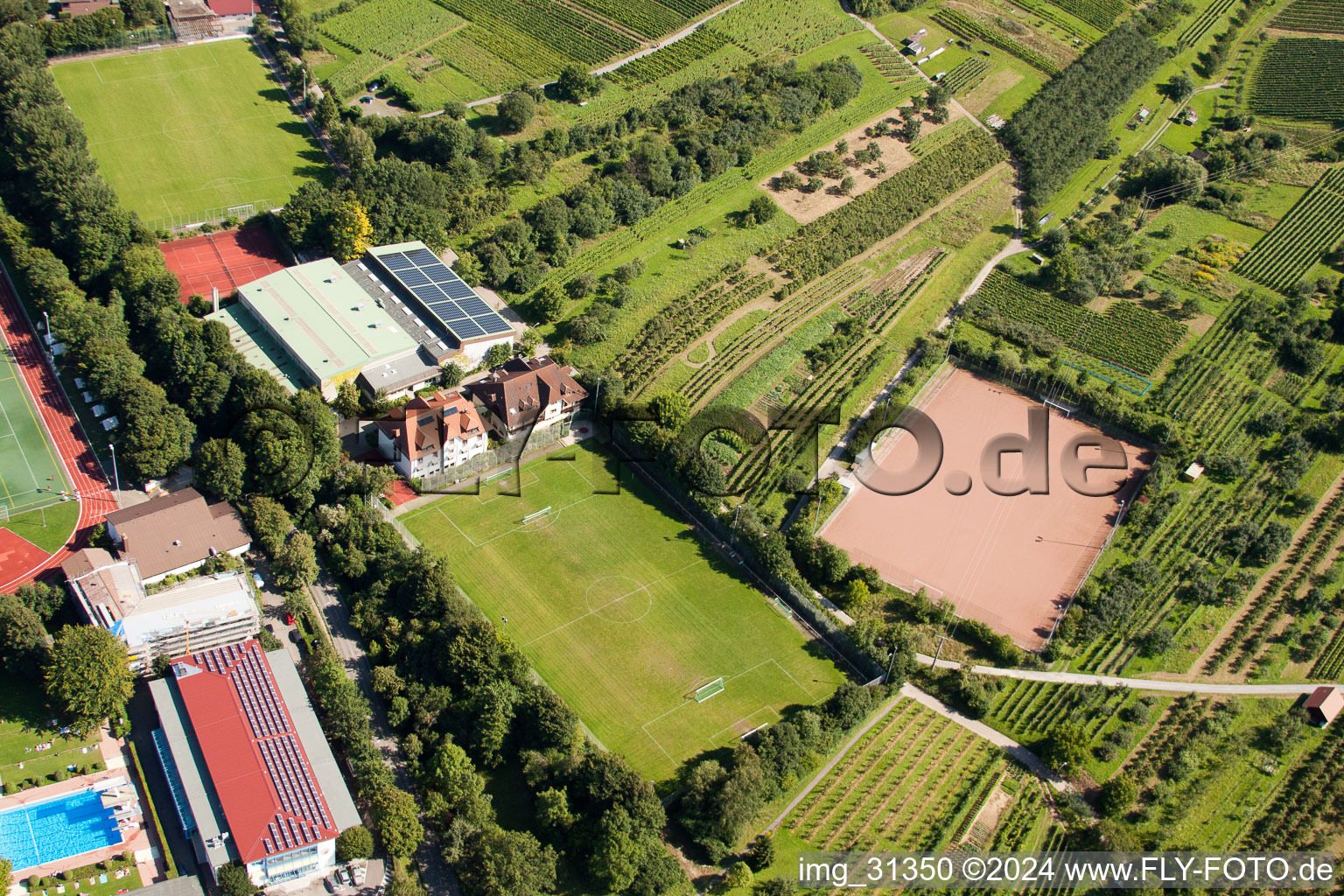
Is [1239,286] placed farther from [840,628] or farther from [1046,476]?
[840,628]

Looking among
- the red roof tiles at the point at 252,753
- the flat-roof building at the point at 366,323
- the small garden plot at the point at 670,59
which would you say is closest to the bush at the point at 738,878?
the red roof tiles at the point at 252,753

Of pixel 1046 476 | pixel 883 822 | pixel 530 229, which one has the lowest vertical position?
pixel 883 822

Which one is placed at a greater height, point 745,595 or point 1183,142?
point 1183,142

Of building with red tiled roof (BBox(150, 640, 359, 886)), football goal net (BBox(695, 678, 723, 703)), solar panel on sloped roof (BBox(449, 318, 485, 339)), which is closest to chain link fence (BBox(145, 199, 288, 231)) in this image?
solar panel on sloped roof (BBox(449, 318, 485, 339))

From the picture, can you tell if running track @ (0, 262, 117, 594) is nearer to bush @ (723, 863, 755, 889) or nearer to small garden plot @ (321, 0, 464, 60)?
bush @ (723, 863, 755, 889)

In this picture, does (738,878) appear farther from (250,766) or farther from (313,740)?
(250,766)

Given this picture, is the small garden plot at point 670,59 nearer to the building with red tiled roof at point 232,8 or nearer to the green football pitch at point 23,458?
the building with red tiled roof at point 232,8

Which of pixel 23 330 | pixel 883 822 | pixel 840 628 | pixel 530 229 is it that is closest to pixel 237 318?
pixel 23 330
